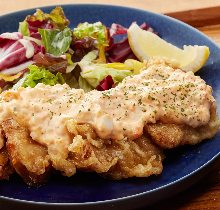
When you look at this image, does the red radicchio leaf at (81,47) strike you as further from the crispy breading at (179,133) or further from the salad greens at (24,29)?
the crispy breading at (179,133)

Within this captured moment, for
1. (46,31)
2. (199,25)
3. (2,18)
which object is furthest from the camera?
(199,25)

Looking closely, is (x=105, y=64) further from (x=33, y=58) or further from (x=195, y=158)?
(x=195, y=158)

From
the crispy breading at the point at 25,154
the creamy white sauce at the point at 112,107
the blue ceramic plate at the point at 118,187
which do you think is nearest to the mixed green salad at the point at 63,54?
the creamy white sauce at the point at 112,107

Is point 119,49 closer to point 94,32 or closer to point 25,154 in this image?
point 94,32

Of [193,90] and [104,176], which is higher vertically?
[193,90]

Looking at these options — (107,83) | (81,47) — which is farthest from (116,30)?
(107,83)

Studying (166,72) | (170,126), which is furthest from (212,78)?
(170,126)

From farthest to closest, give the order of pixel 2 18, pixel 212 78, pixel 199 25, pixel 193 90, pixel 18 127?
pixel 199 25 < pixel 2 18 < pixel 212 78 < pixel 193 90 < pixel 18 127

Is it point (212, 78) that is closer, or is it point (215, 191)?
point (215, 191)
